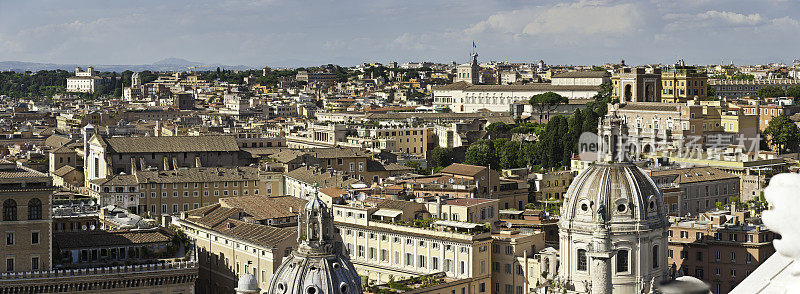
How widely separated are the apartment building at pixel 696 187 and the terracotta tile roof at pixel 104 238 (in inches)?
733

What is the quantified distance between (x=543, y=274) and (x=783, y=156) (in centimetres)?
2681

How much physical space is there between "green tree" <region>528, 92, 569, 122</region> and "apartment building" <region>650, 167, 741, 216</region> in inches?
1108

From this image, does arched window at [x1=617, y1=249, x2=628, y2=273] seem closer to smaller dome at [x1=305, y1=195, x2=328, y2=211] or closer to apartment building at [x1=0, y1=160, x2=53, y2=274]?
smaller dome at [x1=305, y1=195, x2=328, y2=211]

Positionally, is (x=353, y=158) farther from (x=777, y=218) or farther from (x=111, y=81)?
(x=111, y=81)

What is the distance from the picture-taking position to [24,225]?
102ft

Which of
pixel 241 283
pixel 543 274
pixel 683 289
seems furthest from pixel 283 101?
pixel 683 289

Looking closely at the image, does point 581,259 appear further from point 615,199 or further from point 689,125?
point 689,125

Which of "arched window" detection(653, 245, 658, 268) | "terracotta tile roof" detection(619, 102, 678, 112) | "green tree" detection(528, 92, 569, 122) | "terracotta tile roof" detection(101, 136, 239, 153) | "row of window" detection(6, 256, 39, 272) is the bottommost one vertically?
"row of window" detection(6, 256, 39, 272)

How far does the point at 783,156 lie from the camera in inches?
2104

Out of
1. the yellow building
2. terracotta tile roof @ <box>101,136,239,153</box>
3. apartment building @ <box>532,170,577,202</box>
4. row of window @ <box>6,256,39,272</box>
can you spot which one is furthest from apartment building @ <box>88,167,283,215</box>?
the yellow building

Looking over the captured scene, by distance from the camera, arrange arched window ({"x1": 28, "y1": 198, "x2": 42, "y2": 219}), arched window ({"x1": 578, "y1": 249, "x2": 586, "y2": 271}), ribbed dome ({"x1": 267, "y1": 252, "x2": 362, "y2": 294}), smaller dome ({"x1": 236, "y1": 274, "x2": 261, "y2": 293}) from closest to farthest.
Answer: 1. ribbed dome ({"x1": 267, "y1": 252, "x2": 362, "y2": 294})
2. smaller dome ({"x1": 236, "y1": 274, "x2": 261, "y2": 293})
3. arched window ({"x1": 578, "y1": 249, "x2": 586, "y2": 271})
4. arched window ({"x1": 28, "y1": 198, "x2": 42, "y2": 219})

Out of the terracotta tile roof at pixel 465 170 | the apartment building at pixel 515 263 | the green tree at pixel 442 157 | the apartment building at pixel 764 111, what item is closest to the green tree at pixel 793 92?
the apartment building at pixel 764 111

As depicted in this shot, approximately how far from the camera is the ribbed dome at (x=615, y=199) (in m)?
29.5

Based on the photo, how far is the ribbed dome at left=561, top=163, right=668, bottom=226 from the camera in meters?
29.5
